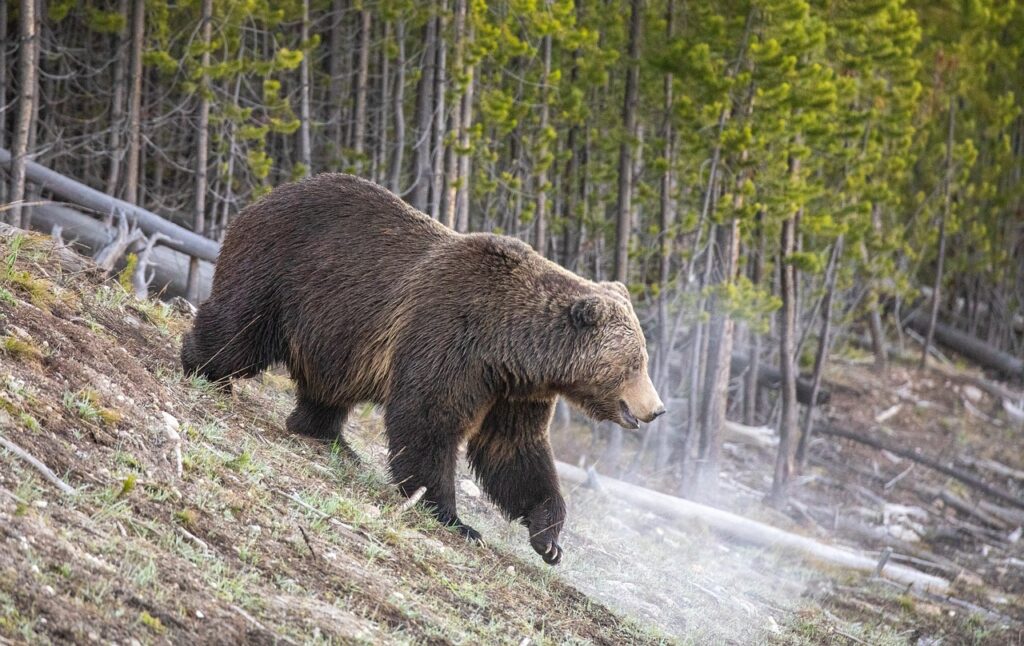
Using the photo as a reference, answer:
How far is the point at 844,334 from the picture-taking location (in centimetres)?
2314

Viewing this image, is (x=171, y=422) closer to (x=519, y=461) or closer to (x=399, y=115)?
(x=519, y=461)

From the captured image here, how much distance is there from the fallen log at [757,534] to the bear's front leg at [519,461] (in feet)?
15.9

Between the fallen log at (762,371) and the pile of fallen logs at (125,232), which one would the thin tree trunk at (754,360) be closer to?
the fallen log at (762,371)

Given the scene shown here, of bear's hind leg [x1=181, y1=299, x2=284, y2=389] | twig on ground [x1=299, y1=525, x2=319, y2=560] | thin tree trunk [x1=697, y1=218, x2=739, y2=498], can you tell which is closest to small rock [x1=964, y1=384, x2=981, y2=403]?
thin tree trunk [x1=697, y1=218, x2=739, y2=498]

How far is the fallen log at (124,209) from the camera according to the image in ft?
35.5

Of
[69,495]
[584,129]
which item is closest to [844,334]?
[584,129]

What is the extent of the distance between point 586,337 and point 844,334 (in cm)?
→ 1763

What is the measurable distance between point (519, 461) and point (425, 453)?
66cm

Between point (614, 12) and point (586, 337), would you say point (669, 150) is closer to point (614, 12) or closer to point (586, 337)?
point (614, 12)

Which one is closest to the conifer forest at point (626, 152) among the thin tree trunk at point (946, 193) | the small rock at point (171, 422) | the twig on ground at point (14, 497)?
the thin tree trunk at point (946, 193)

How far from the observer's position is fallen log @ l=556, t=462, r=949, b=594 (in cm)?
1195

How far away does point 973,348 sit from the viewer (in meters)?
27.2

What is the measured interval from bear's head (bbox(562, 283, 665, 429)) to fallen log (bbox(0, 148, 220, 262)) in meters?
5.23

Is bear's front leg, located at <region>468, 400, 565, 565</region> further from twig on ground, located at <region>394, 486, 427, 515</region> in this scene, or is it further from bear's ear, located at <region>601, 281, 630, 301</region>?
bear's ear, located at <region>601, 281, 630, 301</region>
